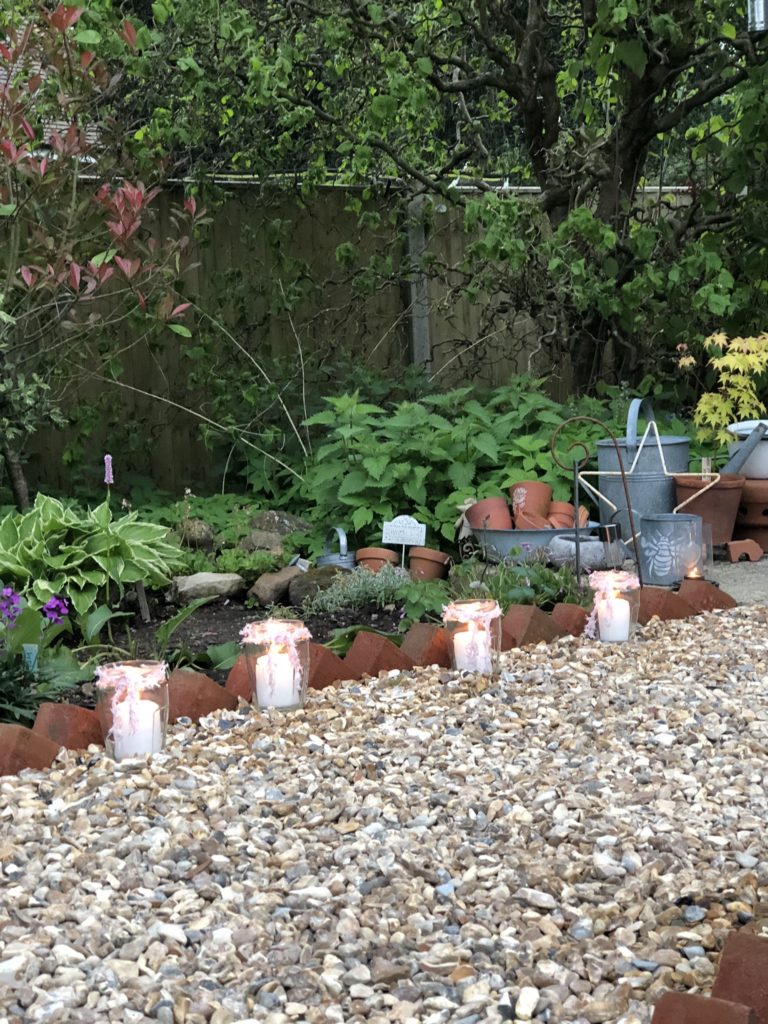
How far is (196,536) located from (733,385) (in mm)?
2886

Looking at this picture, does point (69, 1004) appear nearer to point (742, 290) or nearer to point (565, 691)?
point (565, 691)

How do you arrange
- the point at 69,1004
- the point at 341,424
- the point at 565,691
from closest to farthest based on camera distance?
the point at 69,1004, the point at 565,691, the point at 341,424

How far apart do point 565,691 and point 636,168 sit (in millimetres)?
4335

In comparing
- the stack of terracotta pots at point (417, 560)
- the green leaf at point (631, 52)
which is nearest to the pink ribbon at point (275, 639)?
the stack of terracotta pots at point (417, 560)

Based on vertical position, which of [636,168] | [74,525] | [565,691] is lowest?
[565,691]

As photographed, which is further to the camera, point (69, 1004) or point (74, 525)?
point (74, 525)

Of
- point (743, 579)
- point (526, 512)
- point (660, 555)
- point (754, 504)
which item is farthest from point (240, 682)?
point (754, 504)

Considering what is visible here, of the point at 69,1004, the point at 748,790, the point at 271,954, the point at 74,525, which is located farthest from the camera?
the point at 74,525

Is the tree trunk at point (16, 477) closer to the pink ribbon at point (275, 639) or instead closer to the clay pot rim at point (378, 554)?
the clay pot rim at point (378, 554)

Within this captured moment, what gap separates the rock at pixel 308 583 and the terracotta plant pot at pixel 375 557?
0.89 feet

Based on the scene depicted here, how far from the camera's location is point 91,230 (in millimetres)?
5859

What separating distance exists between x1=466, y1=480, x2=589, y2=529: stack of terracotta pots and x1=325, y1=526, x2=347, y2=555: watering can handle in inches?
21.5

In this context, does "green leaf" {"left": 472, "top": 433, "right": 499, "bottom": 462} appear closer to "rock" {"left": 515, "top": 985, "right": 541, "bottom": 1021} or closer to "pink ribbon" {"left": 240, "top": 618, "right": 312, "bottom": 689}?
"pink ribbon" {"left": 240, "top": 618, "right": 312, "bottom": 689}

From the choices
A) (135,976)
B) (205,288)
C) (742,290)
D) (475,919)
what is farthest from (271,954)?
(205,288)
